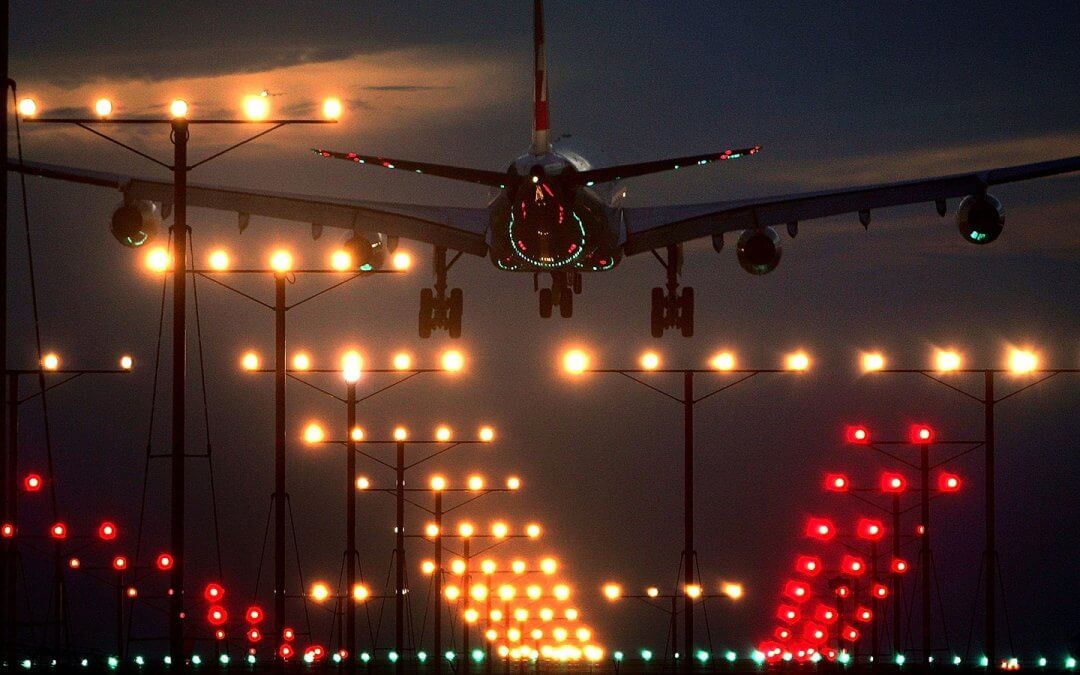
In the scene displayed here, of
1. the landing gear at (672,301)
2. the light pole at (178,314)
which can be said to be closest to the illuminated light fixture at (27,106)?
the light pole at (178,314)

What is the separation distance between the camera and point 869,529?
69.8 metres

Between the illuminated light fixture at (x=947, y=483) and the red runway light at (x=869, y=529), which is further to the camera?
the red runway light at (x=869, y=529)

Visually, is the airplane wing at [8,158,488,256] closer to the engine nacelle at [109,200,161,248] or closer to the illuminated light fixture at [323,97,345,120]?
the engine nacelle at [109,200,161,248]

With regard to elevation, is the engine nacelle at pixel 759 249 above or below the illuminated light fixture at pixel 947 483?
above

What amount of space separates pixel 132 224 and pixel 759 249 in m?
13.8

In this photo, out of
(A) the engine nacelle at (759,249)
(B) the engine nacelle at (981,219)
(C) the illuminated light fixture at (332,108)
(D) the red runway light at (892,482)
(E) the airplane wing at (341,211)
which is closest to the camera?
(C) the illuminated light fixture at (332,108)

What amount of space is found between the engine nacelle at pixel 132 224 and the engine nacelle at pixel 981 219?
16.9 meters

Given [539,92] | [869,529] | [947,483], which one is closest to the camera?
[539,92]

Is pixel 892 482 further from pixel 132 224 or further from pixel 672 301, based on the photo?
pixel 132 224

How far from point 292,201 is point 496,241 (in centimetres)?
584

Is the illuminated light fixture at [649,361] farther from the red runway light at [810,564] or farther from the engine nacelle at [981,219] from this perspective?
the red runway light at [810,564]

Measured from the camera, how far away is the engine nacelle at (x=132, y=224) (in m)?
41.7

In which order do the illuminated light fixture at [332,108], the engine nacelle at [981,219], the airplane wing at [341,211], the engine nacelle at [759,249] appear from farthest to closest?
the engine nacelle at [759,249] → the airplane wing at [341,211] → the engine nacelle at [981,219] → the illuminated light fixture at [332,108]

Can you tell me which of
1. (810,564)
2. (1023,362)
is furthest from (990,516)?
(810,564)
